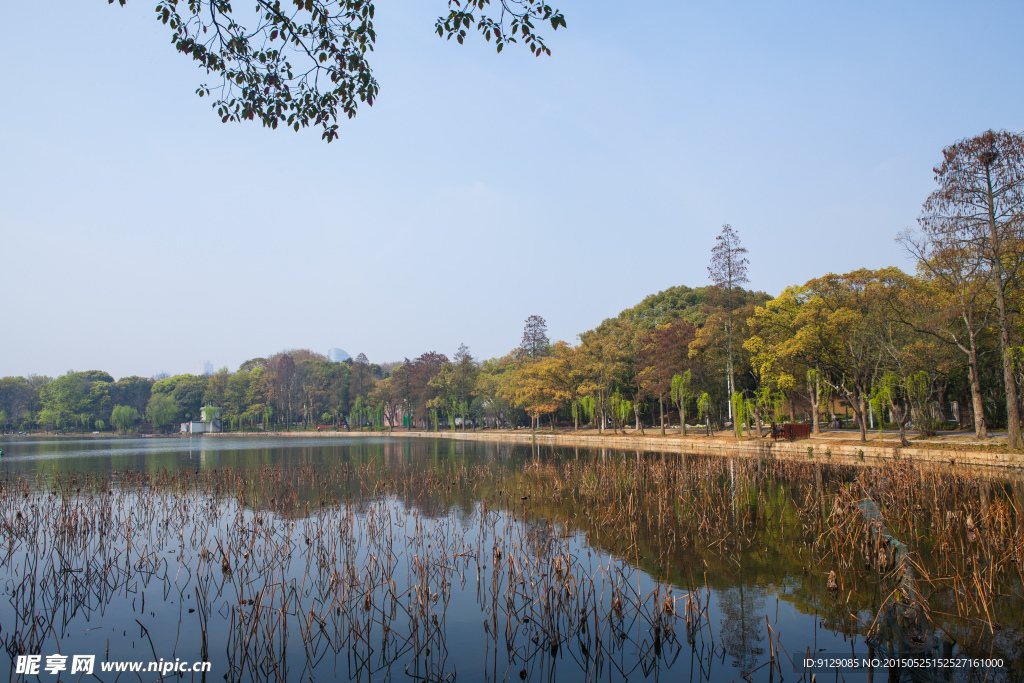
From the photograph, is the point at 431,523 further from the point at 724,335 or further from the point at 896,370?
the point at 724,335

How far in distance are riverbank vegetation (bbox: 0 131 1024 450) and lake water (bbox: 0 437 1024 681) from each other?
9356mm

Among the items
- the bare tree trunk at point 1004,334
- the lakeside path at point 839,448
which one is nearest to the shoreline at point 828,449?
the lakeside path at point 839,448

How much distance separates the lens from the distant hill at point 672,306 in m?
49.3

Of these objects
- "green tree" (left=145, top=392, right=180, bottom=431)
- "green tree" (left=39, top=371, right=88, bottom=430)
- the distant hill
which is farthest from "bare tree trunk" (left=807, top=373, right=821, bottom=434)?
"green tree" (left=39, top=371, right=88, bottom=430)

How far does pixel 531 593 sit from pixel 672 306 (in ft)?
175

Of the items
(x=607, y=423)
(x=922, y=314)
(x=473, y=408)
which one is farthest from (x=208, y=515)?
(x=473, y=408)

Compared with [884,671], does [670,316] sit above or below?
above

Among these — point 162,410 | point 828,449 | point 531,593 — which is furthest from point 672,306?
point 162,410

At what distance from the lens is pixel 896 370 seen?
77.9 ft

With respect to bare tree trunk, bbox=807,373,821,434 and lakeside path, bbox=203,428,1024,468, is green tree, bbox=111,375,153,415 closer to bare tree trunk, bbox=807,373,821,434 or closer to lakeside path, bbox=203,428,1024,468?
lakeside path, bbox=203,428,1024,468

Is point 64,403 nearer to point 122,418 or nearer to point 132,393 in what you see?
point 122,418

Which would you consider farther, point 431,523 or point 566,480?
point 566,480

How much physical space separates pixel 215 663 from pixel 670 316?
Result: 47.6 m

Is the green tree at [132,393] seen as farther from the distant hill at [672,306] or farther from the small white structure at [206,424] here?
the distant hill at [672,306]
